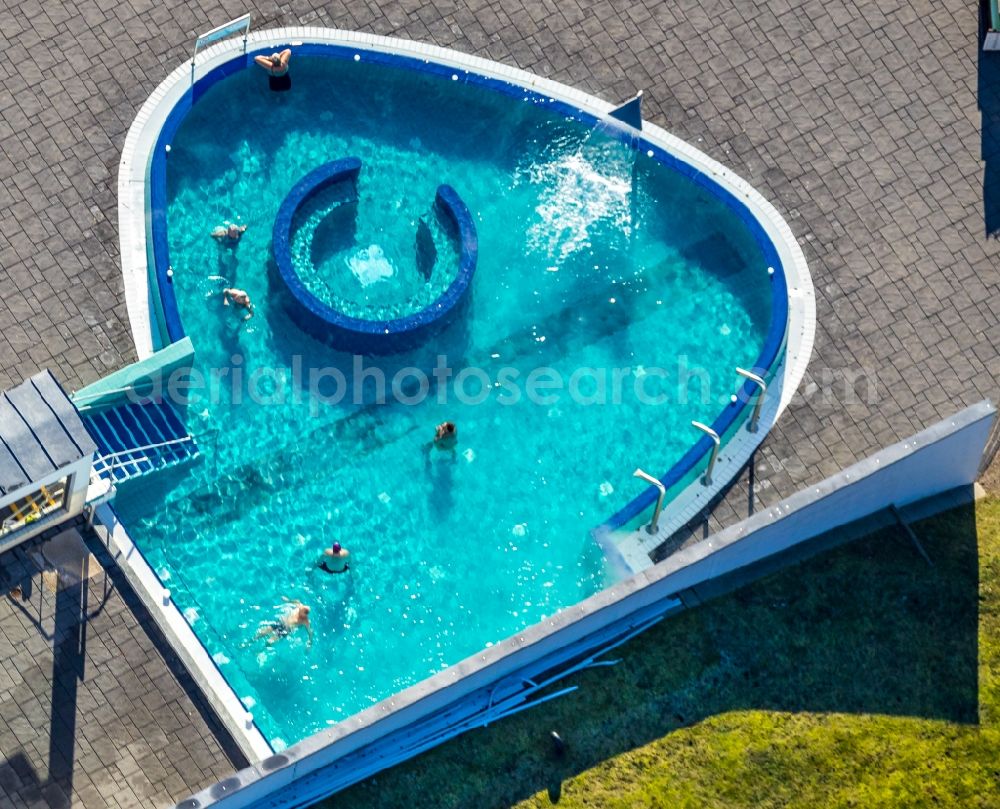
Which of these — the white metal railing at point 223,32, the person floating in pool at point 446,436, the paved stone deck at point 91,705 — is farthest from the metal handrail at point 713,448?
the white metal railing at point 223,32

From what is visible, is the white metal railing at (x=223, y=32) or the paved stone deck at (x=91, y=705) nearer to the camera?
the paved stone deck at (x=91, y=705)

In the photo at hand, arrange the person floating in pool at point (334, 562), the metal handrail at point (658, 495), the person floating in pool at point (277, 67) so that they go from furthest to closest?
the person floating in pool at point (277, 67) → the person floating in pool at point (334, 562) → the metal handrail at point (658, 495)

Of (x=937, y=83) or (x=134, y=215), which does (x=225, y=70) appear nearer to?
(x=134, y=215)

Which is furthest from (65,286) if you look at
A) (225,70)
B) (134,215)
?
(225,70)

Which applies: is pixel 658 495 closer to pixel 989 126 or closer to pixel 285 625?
pixel 285 625

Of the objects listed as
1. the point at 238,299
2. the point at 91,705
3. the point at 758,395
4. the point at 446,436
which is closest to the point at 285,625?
the point at 91,705

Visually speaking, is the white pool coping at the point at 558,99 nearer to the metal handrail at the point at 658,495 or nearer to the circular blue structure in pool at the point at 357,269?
the metal handrail at the point at 658,495

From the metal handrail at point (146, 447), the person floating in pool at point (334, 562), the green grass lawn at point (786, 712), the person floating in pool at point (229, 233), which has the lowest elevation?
the green grass lawn at point (786, 712)
